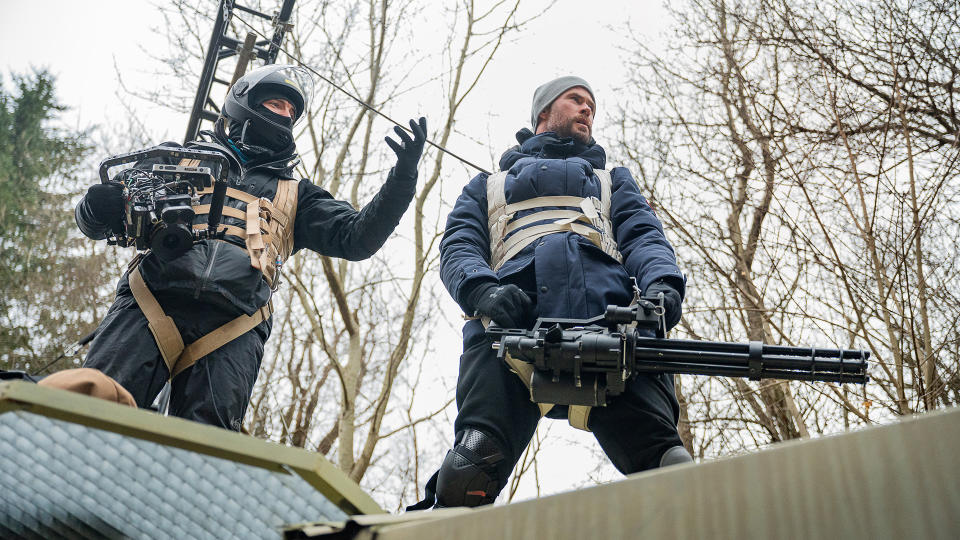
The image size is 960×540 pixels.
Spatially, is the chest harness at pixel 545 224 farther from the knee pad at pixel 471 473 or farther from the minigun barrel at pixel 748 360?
the knee pad at pixel 471 473

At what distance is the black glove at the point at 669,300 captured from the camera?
2951 millimetres

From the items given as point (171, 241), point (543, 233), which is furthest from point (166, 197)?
point (543, 233)

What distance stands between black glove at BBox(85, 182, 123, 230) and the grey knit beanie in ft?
5.91

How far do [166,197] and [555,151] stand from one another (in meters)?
1.58

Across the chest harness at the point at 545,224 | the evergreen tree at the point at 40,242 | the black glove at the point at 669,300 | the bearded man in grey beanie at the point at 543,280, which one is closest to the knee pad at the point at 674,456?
the bearded man in grey beanie at the point at 543,280

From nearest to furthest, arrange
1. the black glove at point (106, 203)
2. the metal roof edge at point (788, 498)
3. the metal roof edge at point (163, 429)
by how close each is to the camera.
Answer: the metal roof edge at point (788, 498)
the metal roof edge at point (163, 429)
the black glove at point (106, 203)

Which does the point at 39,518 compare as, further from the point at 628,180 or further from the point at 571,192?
the point at 628,180

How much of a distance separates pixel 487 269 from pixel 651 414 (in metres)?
0.76

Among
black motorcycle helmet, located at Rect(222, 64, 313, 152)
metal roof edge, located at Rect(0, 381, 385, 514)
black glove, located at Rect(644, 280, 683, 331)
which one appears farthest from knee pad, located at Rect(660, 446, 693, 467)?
black motorcycle helmet, located at Rect(222, 64, 313, 152)

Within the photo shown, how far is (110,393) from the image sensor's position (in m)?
1.70

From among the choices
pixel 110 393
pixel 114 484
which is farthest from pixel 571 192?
pixel 114 484

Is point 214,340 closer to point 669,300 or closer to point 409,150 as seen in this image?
point 409,150

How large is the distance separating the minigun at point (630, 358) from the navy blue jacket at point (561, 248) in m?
0.22

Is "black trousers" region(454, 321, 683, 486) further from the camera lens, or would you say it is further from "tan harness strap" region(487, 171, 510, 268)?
the camera lens
